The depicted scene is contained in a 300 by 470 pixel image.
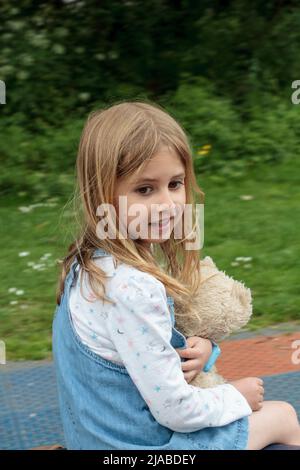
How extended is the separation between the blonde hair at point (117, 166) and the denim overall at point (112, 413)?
6 centimetres

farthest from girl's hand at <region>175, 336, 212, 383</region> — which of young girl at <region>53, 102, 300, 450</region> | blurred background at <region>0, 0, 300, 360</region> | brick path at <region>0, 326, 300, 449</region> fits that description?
blurred background at <region>0, 0, 300, 360</region>

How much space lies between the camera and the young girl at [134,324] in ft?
7.82

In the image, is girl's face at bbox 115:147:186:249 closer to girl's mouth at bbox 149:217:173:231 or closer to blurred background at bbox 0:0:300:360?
girl's mouth at bbox 149:217:173:231

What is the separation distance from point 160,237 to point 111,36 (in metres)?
6.67

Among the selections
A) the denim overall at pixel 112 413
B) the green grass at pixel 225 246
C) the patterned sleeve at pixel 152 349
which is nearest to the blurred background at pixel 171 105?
the green grass at pixel 225 246

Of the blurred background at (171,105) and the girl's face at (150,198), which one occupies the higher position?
the girl's face at (150,198)

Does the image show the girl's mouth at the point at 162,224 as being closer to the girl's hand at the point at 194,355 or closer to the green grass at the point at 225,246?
the girl's hand at the point at 194,355

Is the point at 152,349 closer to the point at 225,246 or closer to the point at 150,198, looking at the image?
the point at 150,198

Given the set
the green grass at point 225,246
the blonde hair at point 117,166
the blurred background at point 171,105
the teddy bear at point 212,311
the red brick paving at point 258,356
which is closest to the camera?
the blonde hair at point 117,166

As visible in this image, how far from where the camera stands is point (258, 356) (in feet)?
14.6

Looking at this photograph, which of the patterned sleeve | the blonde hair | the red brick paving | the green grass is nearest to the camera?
the patterned sleeve

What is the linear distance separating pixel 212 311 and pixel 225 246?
9.97ft

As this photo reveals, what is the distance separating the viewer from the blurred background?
19.2ft

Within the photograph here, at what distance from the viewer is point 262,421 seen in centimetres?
261
